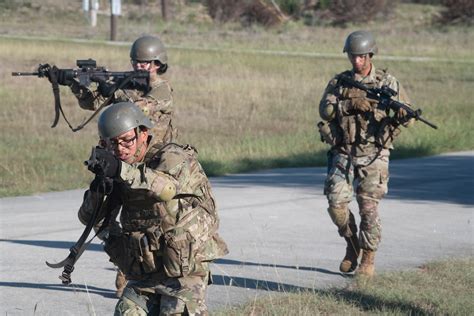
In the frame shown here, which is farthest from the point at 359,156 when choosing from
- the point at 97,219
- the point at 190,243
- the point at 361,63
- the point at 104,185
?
the point at 104,185

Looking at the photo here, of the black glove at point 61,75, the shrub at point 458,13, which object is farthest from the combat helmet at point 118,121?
the shrub at point 458,13

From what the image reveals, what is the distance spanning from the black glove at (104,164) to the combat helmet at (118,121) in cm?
17

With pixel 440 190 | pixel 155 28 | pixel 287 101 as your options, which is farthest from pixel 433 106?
pixel 155 28

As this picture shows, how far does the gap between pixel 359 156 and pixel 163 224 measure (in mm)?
3767

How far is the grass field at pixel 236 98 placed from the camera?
56.5 ft

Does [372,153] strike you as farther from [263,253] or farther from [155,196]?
[155,196]

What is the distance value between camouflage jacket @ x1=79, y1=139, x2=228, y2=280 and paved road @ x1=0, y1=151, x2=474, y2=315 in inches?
64.2

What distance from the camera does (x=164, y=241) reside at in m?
5.48

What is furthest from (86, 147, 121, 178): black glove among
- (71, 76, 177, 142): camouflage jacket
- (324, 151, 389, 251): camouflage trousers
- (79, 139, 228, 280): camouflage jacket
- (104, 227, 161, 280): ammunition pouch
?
(324, 151, 389, 251): camouflage trousers

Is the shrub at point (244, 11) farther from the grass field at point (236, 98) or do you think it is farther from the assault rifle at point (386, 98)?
the assault rifle at point (386, 98)

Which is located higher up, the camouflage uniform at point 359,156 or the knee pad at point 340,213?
the camouflage uniform at point 359,156

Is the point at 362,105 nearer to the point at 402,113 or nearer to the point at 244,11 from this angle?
the point at 402,113

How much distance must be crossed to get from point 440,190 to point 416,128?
22.0 ft

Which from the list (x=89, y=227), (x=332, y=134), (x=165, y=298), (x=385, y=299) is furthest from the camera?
(x=332, y=134)
